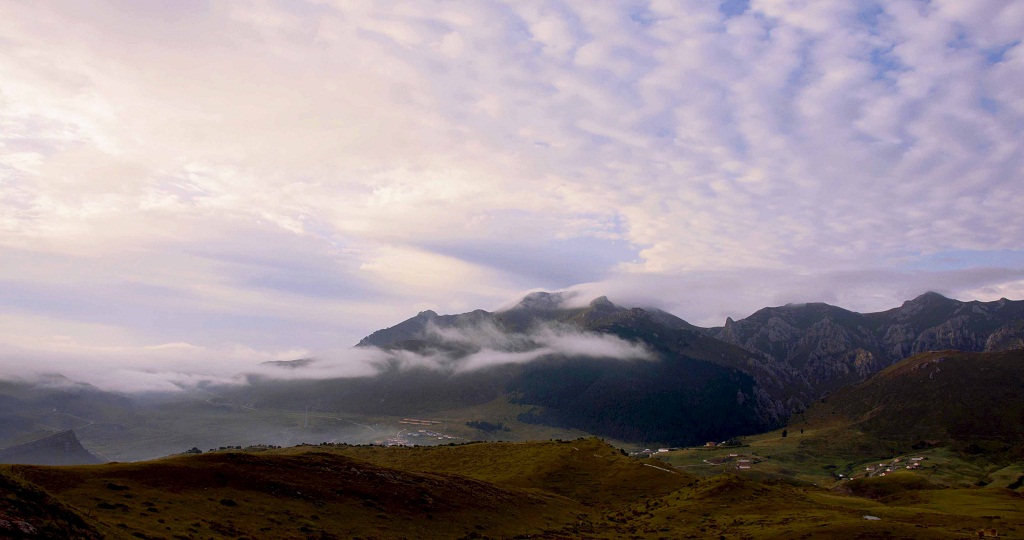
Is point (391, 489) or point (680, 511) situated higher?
point (391, 489)

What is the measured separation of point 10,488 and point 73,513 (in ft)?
12.1

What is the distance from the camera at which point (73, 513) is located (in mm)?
34719

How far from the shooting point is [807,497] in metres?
98.6

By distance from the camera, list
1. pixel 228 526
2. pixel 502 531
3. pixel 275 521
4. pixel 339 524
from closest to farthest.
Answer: pixel 228 526 → pixel 275 521 → pixel 339 524 → pixel 502 531

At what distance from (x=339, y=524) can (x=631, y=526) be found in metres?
39.6

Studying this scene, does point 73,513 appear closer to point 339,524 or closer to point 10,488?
point 10,488

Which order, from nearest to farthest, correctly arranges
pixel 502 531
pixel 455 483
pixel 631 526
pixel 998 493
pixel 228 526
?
pixel 228 526
pixel 502 531
pixel 631 526
pixel 455 483
pixel 998 493

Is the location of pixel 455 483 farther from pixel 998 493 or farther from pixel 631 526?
pixel 998 493

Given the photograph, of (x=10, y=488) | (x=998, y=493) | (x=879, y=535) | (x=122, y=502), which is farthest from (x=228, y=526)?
(x=998, y=493)

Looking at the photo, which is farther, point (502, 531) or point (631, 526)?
point (631, 526)

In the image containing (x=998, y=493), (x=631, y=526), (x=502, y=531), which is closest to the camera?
(x=502, y=531)

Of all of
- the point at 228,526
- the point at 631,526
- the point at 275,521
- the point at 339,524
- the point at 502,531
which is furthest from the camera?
the point at 631,526

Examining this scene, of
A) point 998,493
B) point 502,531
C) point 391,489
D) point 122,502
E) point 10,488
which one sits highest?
point 10,488

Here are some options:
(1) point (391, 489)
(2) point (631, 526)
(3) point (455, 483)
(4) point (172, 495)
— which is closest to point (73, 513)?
(4) point (172, 495)
